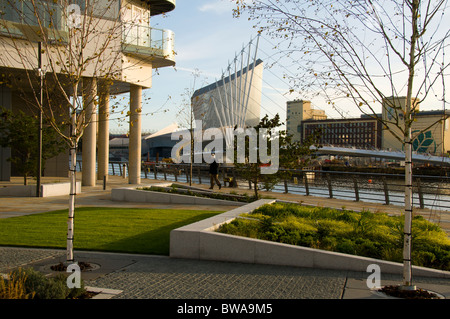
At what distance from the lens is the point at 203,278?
21.6ft

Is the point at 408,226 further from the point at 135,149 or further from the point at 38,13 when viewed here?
the point at 135,149

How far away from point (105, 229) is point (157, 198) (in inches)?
265

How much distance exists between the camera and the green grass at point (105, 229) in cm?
881

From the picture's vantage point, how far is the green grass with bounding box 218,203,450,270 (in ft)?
24.4

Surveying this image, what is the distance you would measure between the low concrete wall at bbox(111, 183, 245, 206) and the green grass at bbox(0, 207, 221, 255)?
2276 millimetres

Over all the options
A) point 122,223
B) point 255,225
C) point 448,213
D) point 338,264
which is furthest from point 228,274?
point 448,213

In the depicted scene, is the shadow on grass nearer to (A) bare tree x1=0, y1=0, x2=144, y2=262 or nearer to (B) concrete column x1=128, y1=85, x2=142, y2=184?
(A) bare tree x1=0, y1=0, x2=144, y2=262

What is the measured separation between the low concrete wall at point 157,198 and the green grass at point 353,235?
607cm

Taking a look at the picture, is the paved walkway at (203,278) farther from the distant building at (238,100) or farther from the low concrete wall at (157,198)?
the distant building at (238,100)

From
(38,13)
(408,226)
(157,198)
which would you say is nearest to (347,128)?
(408,226)

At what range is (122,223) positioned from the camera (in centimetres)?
1144

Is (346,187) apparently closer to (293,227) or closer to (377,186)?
(377,186)

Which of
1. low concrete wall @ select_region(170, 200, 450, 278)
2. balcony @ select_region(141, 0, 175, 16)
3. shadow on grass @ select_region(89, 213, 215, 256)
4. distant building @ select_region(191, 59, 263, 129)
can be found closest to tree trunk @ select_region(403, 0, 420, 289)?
low concrete wall @ select_region(170, 200, 450, 278)

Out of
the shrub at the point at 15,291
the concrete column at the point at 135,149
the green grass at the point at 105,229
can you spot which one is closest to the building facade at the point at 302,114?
the green grass at the point at 105,229
